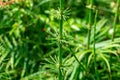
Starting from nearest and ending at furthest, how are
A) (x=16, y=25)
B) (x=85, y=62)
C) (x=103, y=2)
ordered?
(x=85, y=62) → (x=16, y=25) → (x=103, y=2)

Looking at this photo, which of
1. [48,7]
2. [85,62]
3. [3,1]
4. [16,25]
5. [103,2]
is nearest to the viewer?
[3,1]

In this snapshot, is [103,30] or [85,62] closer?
[85,62]

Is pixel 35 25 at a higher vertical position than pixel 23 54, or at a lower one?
higher

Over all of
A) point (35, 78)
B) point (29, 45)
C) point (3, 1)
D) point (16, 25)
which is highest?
point (3, 1)

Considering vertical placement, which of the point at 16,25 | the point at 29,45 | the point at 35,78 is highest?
the point at 16,25

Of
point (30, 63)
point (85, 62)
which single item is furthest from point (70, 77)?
point (30, 63)

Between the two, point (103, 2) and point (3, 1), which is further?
point (103, 2)

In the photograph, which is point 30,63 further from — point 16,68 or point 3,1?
point 3,1

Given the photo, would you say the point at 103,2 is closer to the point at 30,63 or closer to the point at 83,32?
the point at 83,32

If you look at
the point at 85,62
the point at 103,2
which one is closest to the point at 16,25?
the point at 85,62
